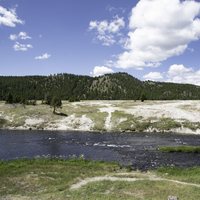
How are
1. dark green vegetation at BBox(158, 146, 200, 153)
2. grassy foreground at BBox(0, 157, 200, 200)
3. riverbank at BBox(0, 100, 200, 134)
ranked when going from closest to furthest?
1. grassy foreground at BBox(0, 157, 200, 200)
2. dark green vegetation at BBox(158, 146, 200, 153)
3. riverbank at BBox(0, 100, 200, 134)

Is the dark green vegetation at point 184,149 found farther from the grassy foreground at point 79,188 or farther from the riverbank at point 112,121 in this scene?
the riverbank at point 112,121

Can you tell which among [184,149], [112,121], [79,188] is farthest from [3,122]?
[184,149]

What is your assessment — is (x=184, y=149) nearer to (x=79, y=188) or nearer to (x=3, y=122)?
(x=79, y=188)

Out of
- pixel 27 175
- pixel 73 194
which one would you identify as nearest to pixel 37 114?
pixel 27 175

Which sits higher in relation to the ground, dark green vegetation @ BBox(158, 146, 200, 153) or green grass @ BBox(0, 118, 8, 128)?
dark green vegetation @ BBox(158, 146, 200, 153)

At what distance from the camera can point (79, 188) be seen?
15805mm

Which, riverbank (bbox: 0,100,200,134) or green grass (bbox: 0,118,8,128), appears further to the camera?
green grass (bbox: 0,118,8,128)

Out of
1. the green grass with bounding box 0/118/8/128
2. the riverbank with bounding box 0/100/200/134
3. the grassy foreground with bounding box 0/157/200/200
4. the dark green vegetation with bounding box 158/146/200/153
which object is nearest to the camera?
the grassy foreground with bounding box 0/157/200/200

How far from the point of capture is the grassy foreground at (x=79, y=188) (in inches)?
555

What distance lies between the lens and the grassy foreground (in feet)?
46.2

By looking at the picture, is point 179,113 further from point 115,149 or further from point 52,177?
point 52,177

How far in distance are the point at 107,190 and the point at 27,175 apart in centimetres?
970

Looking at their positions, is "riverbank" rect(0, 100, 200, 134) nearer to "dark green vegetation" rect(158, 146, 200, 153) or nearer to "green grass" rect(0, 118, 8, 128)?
"green grass" rect(0, 118, 8, 128)

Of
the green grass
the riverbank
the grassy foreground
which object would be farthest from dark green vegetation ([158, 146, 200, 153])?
the green grass
